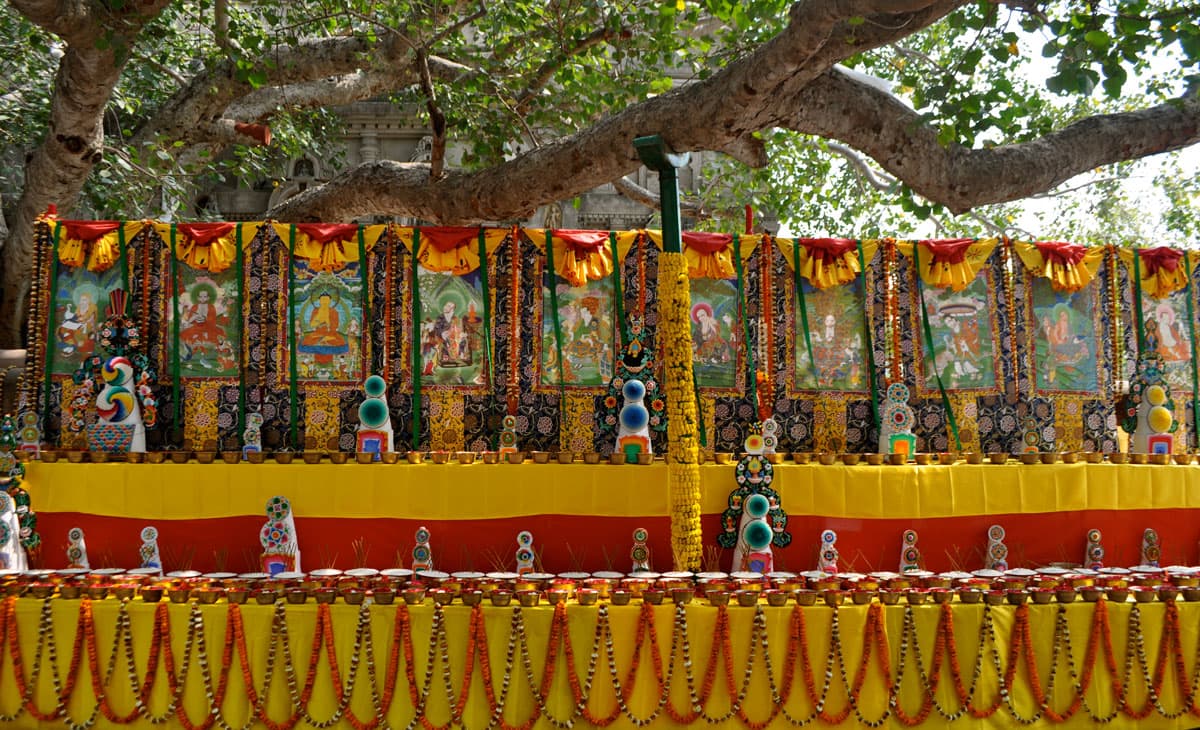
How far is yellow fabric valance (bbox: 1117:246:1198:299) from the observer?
6.35 m

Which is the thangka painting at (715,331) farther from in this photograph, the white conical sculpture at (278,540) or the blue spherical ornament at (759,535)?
the white conical sculpture at (278,540)

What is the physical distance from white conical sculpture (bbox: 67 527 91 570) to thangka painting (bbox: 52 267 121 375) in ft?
3.67

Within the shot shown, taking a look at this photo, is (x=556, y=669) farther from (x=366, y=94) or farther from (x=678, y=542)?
(x=366, y=94)

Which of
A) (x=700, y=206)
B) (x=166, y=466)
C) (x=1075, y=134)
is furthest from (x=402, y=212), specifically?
(x=1075, y=134)

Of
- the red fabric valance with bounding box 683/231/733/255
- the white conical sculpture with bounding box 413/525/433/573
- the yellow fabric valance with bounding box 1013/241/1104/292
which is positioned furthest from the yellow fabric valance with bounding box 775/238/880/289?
the white conical sculpture with bounding box 413/525/433/573

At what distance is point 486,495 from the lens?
5.27 meters

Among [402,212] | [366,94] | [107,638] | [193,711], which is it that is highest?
[366,94]

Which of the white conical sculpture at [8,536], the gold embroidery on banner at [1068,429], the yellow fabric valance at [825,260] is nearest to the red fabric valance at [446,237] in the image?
the yellow fabric valance at [825,260]

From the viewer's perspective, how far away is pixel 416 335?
5855 millimetres

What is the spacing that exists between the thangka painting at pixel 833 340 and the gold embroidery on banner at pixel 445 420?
2322mm

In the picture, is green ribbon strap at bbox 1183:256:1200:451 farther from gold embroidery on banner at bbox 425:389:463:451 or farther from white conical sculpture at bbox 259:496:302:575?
white conical sculpture at bbox 259:496:302:575

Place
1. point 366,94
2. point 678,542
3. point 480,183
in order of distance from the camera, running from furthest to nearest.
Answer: point 366,94
point 480,183
point 678,542

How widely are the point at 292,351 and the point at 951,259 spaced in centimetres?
452

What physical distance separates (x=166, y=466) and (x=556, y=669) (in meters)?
2.79
